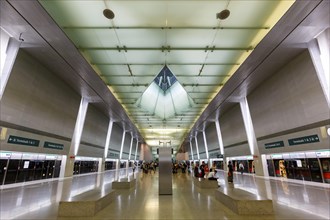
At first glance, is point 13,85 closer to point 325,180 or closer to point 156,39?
point 156,39

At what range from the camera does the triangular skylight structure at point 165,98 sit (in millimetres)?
25609

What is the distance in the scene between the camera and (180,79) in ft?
58.9

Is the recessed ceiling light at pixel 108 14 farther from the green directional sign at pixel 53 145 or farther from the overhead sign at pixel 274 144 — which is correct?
the overhead sign at pixel 274 144

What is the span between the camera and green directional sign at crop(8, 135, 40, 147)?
11396mm

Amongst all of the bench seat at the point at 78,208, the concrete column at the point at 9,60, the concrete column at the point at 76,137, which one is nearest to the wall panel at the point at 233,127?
the concrete column at the point at 76,137

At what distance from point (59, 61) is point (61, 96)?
446cm

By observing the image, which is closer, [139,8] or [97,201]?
[97,201]

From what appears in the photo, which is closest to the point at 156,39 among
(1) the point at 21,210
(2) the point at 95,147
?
(1) the point at 21,210

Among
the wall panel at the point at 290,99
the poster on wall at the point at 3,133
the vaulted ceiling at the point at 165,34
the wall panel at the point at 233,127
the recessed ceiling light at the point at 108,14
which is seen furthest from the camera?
the wall panel at the point at 233,127

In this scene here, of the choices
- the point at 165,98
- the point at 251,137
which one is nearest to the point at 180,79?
the point at 251,137

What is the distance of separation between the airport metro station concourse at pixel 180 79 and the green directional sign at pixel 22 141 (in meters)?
0.11

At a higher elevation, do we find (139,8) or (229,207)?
(139,8)

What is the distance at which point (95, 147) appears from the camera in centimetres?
2516

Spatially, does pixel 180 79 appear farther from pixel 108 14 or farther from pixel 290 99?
pixel 108 14
